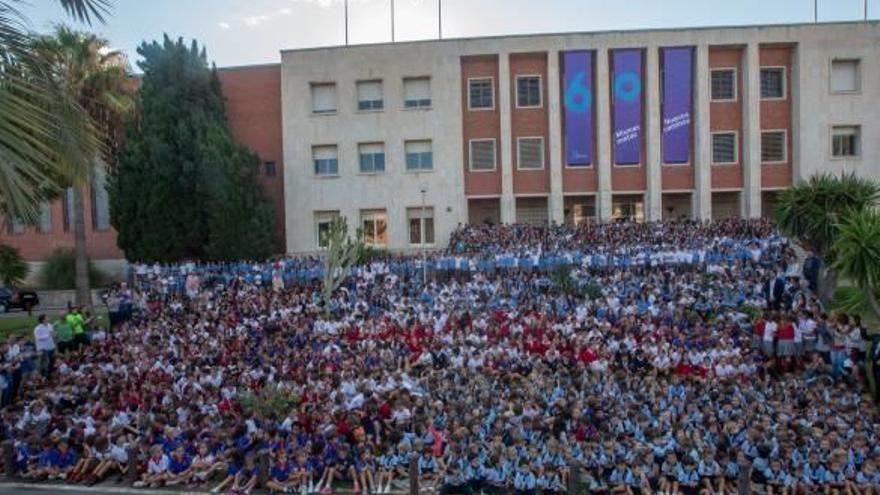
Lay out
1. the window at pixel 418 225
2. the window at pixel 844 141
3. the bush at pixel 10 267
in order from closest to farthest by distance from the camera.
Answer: the bush at pixel 10 267
the window at pixel 844 141
the window at pixel 418 225

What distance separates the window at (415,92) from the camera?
127 ft

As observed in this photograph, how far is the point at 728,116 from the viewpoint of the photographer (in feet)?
126

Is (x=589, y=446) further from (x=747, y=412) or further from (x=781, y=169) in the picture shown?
(x=781, y=169)

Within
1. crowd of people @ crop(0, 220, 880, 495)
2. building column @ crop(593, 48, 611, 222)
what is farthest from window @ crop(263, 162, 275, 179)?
building column @ crop(593, 48, 611, 222)

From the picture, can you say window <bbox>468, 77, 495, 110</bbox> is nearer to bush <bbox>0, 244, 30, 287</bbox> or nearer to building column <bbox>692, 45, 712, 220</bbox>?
building column <bbox>692, 45, 712, 220</bbox>

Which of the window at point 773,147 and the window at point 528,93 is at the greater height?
the window at point 528,93

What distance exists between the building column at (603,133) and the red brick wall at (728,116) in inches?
231

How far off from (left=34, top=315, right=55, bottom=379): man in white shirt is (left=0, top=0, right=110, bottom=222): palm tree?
57.5 ft

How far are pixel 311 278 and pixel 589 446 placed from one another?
733 inches

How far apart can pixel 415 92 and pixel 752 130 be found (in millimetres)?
18984

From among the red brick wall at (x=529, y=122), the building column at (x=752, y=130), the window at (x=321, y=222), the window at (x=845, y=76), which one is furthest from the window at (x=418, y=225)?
the window at (x=845, y=76)

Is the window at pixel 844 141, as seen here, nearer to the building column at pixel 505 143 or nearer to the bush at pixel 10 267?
the building column at pixel 505 143

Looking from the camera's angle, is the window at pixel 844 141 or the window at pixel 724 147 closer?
the window at pixel 844 141

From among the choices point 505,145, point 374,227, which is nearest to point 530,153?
point 505,145
